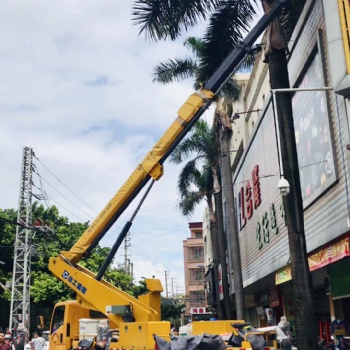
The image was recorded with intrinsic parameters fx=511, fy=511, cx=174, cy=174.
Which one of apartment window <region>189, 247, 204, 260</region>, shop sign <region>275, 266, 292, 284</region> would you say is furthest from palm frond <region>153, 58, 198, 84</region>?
apartment window <region>189, 247, 204, 260</region>

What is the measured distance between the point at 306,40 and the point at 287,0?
1.36 m

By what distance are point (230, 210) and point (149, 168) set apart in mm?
9361

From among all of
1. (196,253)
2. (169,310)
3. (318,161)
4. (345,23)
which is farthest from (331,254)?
(196,253)

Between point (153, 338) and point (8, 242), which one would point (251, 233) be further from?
point (8, 242)

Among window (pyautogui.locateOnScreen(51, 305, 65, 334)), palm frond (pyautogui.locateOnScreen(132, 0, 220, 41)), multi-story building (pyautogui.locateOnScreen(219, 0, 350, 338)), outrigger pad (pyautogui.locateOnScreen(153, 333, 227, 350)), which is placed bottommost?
outrigger pad (pyautogui.locateOnScreen(153, 333, 227, 350))

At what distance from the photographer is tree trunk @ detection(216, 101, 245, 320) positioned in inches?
906

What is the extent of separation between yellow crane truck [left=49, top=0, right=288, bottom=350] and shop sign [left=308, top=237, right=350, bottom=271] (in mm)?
4685

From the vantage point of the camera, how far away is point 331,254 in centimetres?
1185

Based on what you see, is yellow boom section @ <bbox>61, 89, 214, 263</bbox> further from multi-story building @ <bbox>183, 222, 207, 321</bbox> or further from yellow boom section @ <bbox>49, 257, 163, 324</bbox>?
multi-story building @ <bbox>183, 222, 207, 321</bbox>

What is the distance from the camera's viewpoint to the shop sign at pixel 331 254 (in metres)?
10.7

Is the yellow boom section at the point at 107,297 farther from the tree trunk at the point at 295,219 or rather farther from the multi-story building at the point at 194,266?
the multi-story building at the point at 194,266

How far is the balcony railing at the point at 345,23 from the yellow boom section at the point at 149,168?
5.25 metres

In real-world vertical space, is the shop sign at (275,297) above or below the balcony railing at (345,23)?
below

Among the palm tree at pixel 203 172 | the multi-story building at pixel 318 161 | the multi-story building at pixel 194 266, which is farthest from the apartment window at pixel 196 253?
the multi-story building at pixel 318 161
